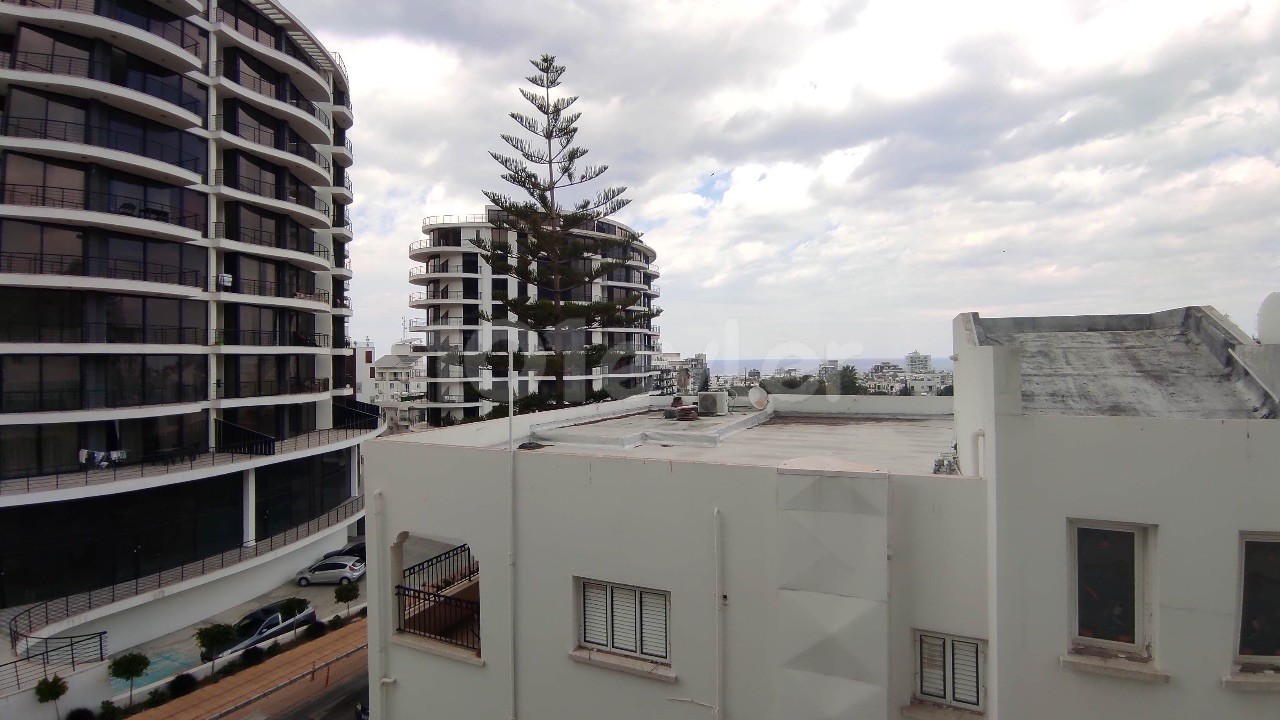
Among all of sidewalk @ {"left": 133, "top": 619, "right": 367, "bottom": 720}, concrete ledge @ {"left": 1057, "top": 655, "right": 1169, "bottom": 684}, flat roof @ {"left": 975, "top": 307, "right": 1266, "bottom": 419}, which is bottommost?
sidewalk @ {"left": 133, "top": 619, "right": 367, "bottom": 720}

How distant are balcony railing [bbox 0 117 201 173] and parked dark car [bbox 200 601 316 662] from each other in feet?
43.3

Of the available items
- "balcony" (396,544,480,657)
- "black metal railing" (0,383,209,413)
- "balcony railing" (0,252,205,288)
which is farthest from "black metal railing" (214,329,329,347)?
"balcony" (396,544,480,657)

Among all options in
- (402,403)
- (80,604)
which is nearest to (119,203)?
(80,604)

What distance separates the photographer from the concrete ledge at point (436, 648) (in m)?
5.55

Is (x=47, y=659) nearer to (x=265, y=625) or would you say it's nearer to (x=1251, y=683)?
(x=265, y=625)

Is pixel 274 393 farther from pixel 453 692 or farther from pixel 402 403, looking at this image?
pixel 402 403

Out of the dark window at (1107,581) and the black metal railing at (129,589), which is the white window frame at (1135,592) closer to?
the dark window at (1107,581)

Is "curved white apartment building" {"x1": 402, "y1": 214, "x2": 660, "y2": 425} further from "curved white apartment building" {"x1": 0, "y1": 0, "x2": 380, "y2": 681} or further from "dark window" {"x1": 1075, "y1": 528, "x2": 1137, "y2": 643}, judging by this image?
"dark window" {"x1": 1075, "y1": 528, "x2": 1137, "y2": 643}

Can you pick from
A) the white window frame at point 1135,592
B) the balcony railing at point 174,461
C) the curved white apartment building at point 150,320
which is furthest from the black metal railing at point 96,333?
the white window frame at point 1135,592

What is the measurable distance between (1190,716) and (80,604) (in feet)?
66.2

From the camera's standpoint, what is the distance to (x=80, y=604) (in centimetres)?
1412

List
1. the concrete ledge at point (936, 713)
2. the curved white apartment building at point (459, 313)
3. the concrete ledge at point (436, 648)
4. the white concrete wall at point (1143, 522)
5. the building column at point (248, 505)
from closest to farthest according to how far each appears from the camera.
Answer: the white concrete wall at point (1143, 522) → the concrete ledge at point (936, 713) → the concrete ledge at point (436, 648) → the building column at point (248, 505) → the curved white apartment building at point (459, 313)

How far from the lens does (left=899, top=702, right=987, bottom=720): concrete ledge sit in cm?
421

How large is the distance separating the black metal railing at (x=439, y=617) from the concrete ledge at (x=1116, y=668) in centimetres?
486
